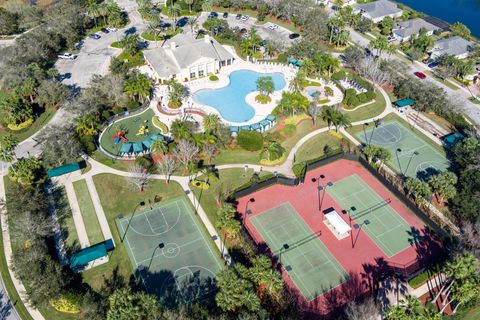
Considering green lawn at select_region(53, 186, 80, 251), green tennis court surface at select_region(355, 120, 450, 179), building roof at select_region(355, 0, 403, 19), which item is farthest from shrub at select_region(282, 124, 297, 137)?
building roof at select_region(355, 0, 403, 19)

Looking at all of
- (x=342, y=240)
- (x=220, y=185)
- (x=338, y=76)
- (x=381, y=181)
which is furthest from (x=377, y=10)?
(x=342, y=240)

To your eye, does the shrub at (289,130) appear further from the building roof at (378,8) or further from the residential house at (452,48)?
the building roof at (378,8)

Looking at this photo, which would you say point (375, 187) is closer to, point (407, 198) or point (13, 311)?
point (407, 198)

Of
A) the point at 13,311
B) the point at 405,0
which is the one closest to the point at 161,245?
the point at 13,311

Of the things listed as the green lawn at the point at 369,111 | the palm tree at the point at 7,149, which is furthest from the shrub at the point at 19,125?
the green lawn at the point at 369,111

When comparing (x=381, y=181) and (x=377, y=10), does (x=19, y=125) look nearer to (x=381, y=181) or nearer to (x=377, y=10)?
(x=381, y=181)
